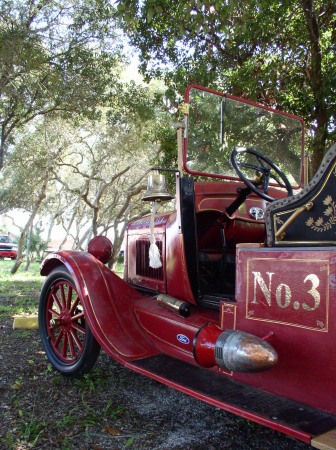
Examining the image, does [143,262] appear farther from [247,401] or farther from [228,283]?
[247,401]

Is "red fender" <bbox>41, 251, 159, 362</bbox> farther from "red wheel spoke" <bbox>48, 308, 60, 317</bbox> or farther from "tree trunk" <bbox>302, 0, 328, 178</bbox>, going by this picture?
"tree trunk" <bbox>302, 0, 328, 178</bbox>

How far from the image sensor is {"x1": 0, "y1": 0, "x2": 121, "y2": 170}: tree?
9.72 meters

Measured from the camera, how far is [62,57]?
10516 mm

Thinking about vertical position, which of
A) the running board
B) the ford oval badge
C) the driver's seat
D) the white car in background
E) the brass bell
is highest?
the brass bell

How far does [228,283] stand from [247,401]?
1.26 m

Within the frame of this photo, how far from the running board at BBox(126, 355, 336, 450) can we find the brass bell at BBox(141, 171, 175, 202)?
113 centimetres

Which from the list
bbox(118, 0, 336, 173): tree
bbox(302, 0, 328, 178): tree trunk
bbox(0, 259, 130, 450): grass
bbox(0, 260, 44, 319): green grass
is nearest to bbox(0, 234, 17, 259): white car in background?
bbox(0, 260, 44, 319): green grass

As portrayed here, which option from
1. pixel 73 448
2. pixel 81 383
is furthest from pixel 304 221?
pixel 81 383

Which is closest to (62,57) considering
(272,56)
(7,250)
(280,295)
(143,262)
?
(272,56)

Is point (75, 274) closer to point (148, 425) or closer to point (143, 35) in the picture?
point (148, 425)

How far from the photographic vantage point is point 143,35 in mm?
8281

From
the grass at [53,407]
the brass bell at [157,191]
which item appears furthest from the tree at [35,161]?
the brass bell at [157,191]

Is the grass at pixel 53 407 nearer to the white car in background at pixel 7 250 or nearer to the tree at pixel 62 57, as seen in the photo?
the tree at pixel 62 57

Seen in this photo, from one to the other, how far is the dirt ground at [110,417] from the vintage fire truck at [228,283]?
0.80 ft
